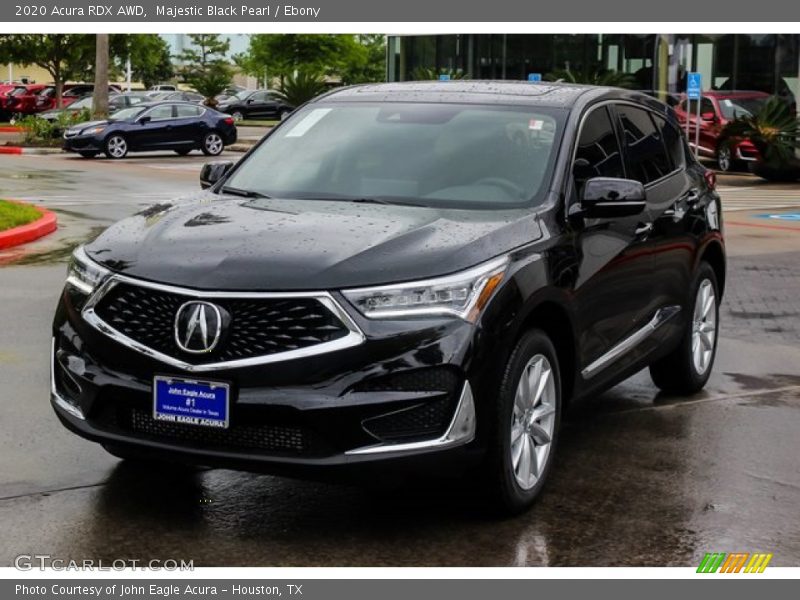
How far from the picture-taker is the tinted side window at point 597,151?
644 centimetres

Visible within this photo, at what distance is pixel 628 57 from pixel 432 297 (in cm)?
3457

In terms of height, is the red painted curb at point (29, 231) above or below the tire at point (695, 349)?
below

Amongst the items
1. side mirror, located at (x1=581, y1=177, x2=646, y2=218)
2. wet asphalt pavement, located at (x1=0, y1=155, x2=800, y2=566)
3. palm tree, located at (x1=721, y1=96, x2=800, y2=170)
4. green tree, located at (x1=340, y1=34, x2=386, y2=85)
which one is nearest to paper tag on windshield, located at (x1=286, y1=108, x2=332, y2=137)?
side mirror, located at (x1=581, y1=177, x2=646, y2=218)

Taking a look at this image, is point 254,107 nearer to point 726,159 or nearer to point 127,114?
point 127,114

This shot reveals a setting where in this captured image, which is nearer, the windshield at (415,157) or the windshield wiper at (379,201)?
the windshield wiper at (379,201)

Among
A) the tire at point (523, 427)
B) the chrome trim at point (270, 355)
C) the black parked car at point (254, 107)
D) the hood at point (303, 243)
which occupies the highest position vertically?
the hood at point (303, 243)

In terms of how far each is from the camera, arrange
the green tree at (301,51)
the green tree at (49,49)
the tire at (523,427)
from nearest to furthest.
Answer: the tire at (523,427), the green tree at (49,49), the green tree at (301,51)

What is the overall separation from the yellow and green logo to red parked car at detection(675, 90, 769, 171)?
2442 cm

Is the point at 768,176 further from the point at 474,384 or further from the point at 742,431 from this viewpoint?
the point at 474,384

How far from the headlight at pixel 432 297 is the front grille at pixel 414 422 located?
334 millimetres

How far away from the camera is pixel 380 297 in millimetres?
4984

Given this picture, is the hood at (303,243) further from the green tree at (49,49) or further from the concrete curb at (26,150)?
the green tree at (49,49)

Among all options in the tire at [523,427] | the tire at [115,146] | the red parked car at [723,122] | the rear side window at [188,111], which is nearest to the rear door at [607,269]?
the tire at [523,427]

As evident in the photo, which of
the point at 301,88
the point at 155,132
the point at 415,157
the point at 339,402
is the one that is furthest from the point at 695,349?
the point at 301,88
